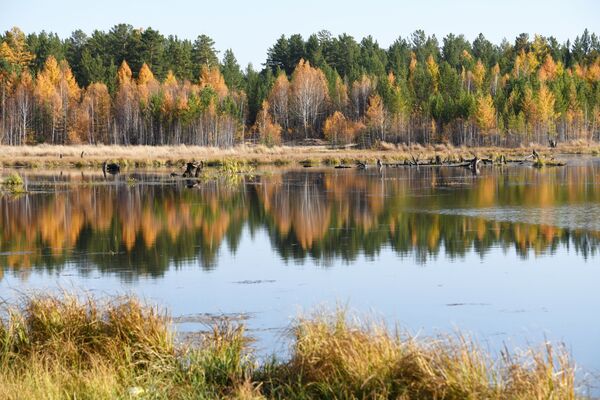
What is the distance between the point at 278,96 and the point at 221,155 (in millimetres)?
39789

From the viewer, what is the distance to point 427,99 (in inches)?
4988

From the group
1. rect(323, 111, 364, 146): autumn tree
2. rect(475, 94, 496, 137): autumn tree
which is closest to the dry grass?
rect(475, 94, 496, 137): autumn tree

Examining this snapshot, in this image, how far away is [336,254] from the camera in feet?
85.7

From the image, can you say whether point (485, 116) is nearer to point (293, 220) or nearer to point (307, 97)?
point (307, 97)

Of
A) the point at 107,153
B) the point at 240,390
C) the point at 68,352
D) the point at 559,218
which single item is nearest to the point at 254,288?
the point at 68,352

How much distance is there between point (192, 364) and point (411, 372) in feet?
9.60

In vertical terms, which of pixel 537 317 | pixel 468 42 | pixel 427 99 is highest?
pixel 468 42

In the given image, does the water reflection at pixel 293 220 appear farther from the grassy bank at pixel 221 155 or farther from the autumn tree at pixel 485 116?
the autumn tree at pixel 485 116

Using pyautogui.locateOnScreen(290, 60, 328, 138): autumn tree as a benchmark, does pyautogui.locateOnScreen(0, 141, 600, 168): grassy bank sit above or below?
below

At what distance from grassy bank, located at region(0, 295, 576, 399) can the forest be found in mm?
98009

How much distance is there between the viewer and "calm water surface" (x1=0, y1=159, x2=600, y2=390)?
1769 cm

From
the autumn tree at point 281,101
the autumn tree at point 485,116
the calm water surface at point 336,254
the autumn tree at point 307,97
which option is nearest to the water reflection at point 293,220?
the calm water surface at point 336,254

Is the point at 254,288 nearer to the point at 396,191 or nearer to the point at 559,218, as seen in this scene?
the point at 559,218

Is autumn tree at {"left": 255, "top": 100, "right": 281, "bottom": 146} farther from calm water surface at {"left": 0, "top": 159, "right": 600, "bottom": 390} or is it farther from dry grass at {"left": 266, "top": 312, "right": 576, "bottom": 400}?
dry grass at {"left": 266, "top": 312, "right": 576, "bottom": 400}
